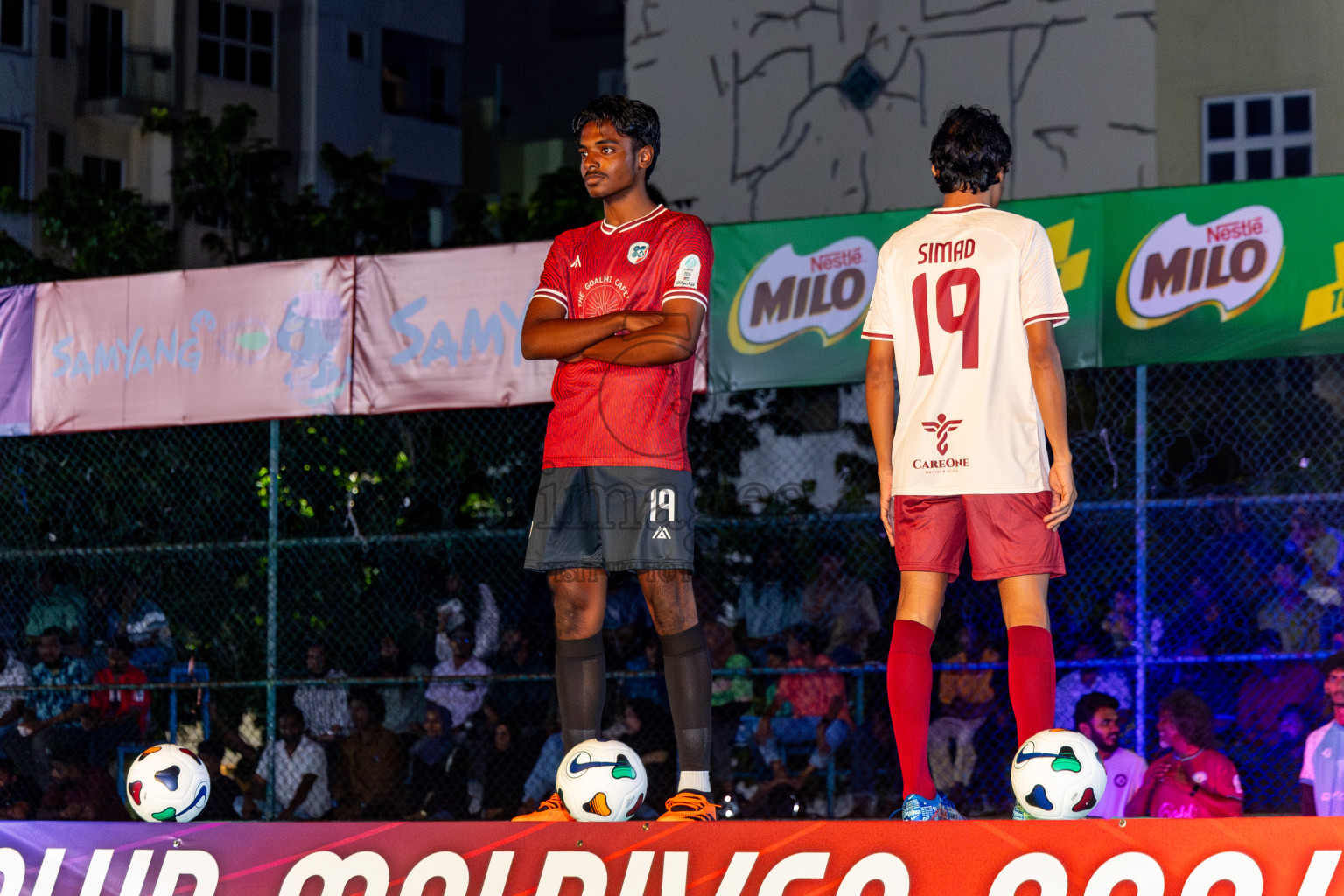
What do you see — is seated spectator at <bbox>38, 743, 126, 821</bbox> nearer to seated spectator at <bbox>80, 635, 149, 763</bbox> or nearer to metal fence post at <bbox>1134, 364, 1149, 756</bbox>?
seated spectator at <bbox>80, 635, 149, 763</bbox>

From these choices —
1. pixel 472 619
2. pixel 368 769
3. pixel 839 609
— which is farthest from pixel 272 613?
pixel 839 609

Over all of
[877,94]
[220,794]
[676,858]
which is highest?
[877,94]

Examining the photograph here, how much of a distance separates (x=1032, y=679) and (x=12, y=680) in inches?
270

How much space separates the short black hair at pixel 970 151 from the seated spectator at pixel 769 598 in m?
4.69

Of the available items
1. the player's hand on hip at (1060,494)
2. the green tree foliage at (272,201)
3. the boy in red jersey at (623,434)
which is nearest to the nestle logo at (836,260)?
the boy in red jersey at (623,434)

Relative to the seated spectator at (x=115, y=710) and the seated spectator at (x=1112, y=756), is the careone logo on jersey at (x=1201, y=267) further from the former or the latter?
the seated spectator at (x=115, y=710)

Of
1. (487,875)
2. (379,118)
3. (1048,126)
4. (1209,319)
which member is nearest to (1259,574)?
(1209,319)

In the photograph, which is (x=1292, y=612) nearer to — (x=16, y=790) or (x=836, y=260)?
(x=836, y=260)

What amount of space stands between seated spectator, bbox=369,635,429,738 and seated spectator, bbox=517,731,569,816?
83cm

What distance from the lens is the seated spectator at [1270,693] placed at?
7758 mm

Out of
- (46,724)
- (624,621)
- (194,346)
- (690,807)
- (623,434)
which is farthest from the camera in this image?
(46,724)

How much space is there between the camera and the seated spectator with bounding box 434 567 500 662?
30.1 ft

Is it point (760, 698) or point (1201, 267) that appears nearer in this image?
point (1201, 267)

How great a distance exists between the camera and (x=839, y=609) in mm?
8797
